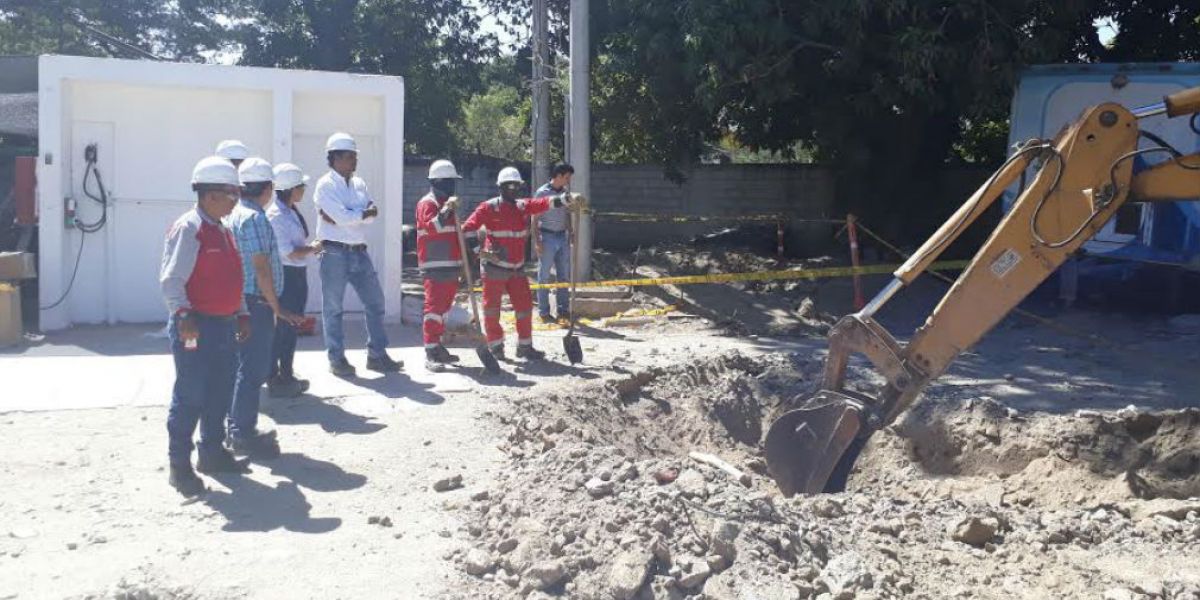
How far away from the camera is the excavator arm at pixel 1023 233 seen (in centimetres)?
574

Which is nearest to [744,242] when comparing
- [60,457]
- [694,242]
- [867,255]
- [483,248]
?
[694,242]

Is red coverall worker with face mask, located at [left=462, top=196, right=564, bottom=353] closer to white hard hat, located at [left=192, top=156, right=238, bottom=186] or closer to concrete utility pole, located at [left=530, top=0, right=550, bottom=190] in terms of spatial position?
white hard hat, located at [left=192, top=156, right=238, bottom=186]

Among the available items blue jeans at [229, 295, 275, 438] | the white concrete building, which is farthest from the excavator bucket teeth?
the white concrete building

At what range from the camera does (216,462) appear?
601 centimetres

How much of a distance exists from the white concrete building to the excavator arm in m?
6.44

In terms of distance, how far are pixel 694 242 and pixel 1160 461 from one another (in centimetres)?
1144

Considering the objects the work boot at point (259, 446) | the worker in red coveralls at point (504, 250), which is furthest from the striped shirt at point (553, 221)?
the work boot at point (259, 446)

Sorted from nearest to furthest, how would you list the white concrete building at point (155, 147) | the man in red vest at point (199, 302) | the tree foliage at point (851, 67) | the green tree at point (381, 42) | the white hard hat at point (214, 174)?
1. the man in red vest at point (199, 302)
2. the white hard hat at point (214, 174)
3. the white concrete building at point (155, 147)
4. the tree foliage at point (851, 67)
5. the green tree at point (381, 42)

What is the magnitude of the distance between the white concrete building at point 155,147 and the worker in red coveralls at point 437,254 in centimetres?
250

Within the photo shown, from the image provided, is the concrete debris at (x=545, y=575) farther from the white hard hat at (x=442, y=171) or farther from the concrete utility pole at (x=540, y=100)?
the concrete utility pole at (x=540, y=100)

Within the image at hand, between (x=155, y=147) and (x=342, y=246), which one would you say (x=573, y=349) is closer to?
(x=342, y=246)

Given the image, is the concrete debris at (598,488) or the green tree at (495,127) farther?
the green tree at (495,127)

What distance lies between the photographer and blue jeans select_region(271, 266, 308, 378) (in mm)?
7656

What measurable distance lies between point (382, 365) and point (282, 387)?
3.57 ft
